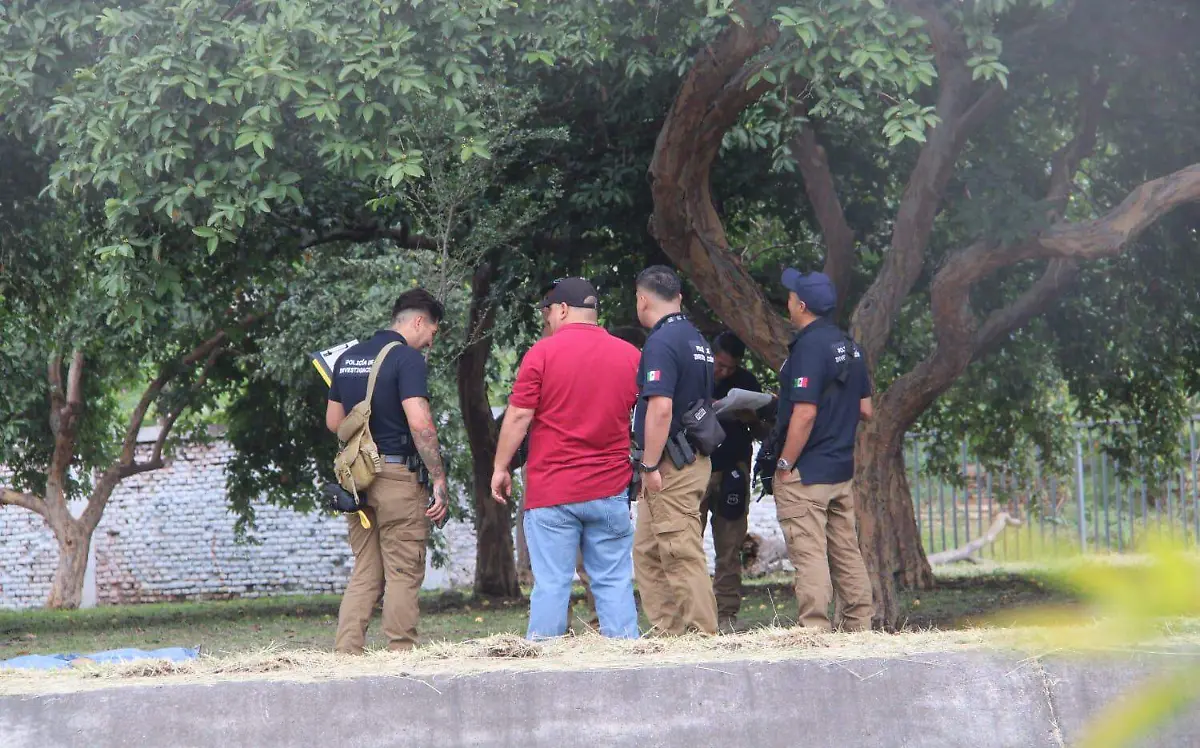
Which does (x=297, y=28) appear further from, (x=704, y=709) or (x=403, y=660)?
(x=704, y=709)

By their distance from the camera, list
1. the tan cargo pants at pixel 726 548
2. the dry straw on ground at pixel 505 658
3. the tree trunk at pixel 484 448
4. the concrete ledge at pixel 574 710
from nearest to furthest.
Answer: the concrete ledge at pixel 574 710 → the dry straw on ground at pixel 505 658 → the tan cargo pants at pixel 726 548 → the tree trunk at pixel 484 448

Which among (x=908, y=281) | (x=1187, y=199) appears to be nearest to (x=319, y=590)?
(x=908, y=281)

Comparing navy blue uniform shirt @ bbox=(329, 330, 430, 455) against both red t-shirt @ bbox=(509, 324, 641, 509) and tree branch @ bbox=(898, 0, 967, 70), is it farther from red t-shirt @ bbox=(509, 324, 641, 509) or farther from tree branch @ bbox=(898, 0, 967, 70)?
tree branch @ bbox=(898, 0, 967, 70)

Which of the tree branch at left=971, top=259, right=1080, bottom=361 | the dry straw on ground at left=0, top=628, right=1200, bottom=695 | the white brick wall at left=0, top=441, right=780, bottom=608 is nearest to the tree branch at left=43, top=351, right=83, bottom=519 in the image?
the white brick wall at left=0, top=441, right=780, bottom=608

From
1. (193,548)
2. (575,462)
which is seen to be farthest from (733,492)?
(193,548)

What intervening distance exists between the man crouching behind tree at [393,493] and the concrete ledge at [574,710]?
7.95 feet

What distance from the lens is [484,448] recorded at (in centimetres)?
1528

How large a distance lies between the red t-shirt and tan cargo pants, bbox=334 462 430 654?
2.37ft

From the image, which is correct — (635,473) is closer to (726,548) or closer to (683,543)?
(683,543)

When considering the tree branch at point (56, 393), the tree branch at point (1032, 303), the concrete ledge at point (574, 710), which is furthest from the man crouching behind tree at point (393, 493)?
the tree branch at point (56, 393)

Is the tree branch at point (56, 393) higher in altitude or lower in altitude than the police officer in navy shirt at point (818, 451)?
higher

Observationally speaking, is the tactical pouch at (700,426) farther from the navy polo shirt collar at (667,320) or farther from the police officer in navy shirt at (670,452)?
the navy polo shirt collar at (667,320)

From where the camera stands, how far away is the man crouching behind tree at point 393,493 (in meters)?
6.59

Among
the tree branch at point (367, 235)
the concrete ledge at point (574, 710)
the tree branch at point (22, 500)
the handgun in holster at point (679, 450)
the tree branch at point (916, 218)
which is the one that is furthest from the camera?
the tree branch at point (22, 500)
